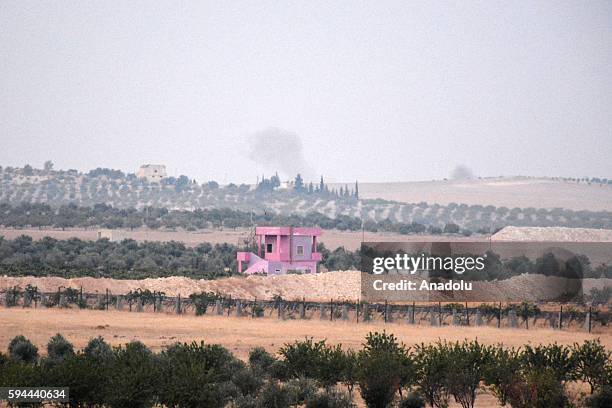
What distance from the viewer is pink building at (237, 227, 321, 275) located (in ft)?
300

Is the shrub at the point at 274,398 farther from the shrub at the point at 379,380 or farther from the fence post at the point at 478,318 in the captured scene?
the fence post at the point at 478,318

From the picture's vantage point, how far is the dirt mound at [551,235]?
481 feet

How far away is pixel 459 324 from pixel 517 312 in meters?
4.79

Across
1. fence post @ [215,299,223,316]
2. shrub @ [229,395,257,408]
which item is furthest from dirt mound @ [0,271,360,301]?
shrub @ [229,395,257,408]

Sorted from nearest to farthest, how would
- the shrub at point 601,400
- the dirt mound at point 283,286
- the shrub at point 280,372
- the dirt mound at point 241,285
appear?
the shrub at point 601,400, the shrub at point 280,372, the dirt mound at point 241,285, the dirt mound at point 283,286

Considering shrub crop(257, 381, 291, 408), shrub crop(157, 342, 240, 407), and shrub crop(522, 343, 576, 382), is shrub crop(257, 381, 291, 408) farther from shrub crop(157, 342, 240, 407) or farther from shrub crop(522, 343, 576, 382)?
shrub crop(522, 343, 576, 382)

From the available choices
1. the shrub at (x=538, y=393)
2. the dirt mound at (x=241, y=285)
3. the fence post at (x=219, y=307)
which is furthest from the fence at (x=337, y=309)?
the shrub at (x=538, y=393)

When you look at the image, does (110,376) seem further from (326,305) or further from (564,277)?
(564,277)

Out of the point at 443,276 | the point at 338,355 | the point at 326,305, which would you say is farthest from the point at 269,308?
the point at 338,355

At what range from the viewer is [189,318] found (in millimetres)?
62281

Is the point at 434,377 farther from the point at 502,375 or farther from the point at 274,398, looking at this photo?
the point at 274,398

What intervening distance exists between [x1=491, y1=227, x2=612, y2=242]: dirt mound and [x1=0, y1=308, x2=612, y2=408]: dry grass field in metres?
91.0

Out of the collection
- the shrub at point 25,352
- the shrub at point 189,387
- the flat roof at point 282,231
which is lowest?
the shrub at point 25,352

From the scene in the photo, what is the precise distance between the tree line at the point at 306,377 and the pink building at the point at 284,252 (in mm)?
53276
